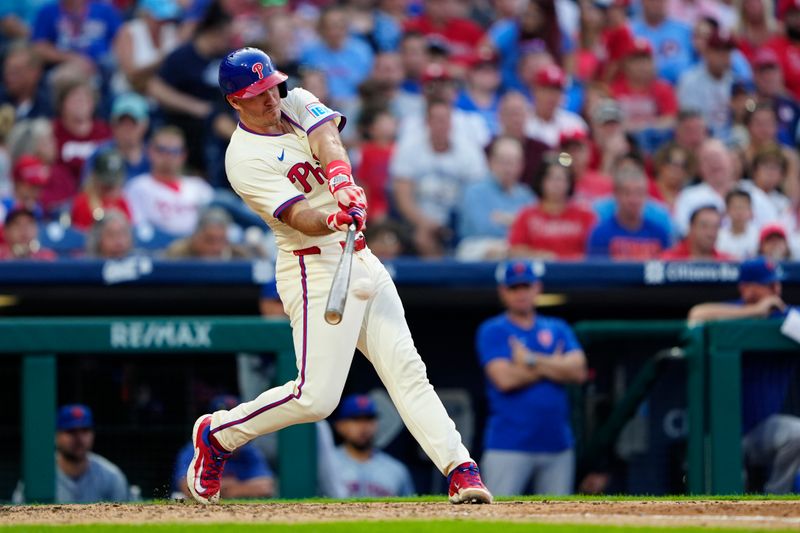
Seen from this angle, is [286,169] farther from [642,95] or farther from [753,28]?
[753,28]

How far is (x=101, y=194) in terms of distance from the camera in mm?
8898

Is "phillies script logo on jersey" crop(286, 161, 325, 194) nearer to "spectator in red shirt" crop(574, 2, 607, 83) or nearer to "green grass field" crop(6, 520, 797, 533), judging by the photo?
"green grass field" crop(6, 520, 797, 533)

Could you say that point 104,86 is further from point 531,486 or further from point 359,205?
point 359,205

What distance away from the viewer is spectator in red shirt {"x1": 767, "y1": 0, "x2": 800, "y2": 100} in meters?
12.3

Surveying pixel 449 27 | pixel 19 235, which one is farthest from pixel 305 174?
pixel 449 27

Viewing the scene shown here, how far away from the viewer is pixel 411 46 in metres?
10.9

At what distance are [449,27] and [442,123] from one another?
2.66 m

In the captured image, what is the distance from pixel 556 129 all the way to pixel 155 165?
319 cm

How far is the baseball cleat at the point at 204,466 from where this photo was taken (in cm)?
552

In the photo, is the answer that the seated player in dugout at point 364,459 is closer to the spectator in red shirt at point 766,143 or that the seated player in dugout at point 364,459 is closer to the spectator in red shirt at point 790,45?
the spectator in red shirt at point 766,143

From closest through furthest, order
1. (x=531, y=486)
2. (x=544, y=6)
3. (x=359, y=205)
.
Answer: (x=359, y=205) → (x=531, y=486) → (x=544, y=6)

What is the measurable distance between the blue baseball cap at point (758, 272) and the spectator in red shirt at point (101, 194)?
384cm

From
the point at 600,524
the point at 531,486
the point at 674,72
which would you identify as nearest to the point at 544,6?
the point at 674,72

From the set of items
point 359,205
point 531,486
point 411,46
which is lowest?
point 531,486
